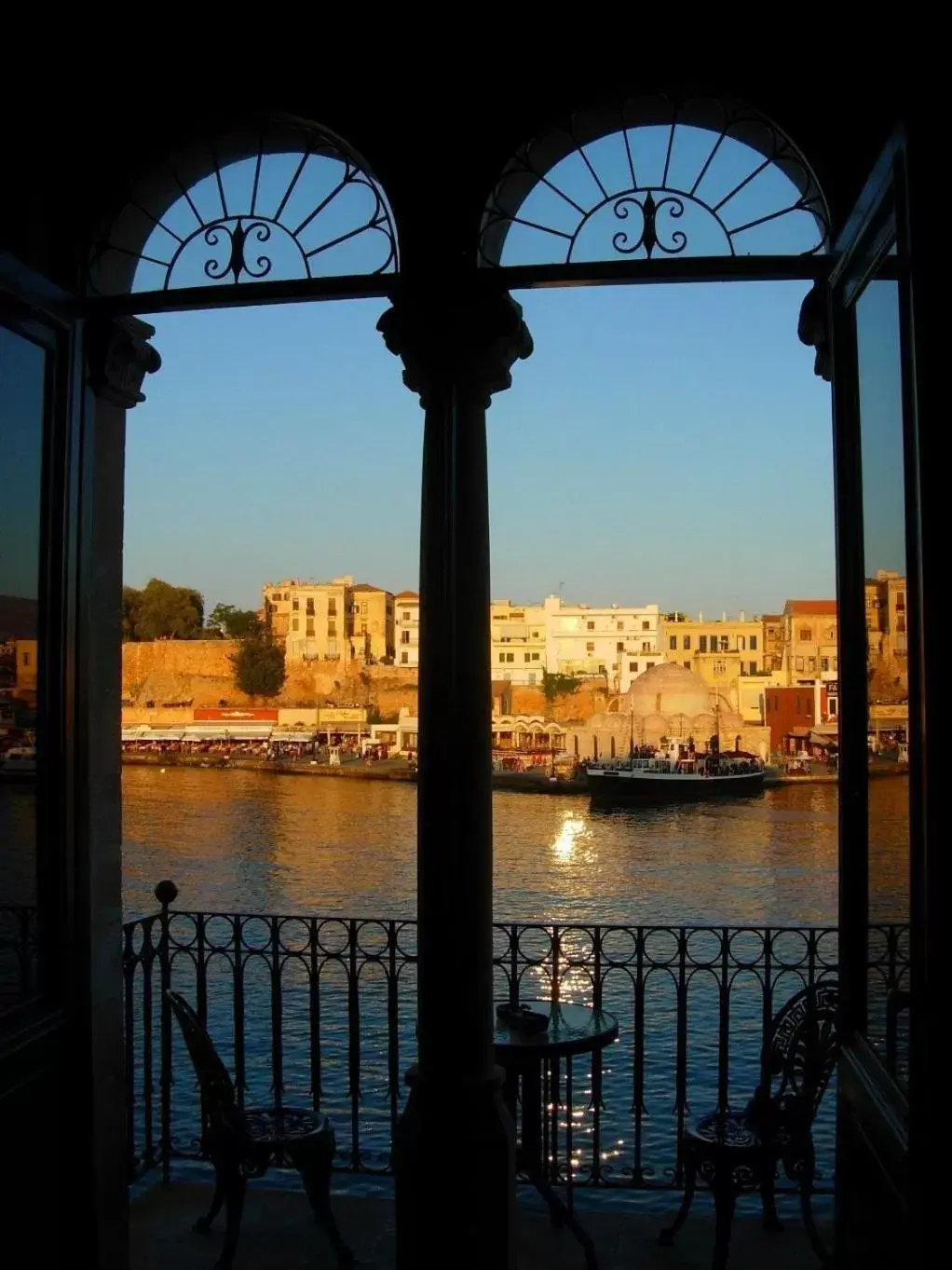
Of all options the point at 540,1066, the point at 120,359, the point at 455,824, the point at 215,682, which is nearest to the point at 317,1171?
the point at 540,1066

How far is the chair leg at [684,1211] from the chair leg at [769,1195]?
192mm

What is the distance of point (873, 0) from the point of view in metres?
2.46

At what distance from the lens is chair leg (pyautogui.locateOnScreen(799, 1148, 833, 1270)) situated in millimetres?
3006

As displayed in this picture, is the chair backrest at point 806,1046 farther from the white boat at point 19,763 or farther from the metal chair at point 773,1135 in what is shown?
the white boat at point 19,763

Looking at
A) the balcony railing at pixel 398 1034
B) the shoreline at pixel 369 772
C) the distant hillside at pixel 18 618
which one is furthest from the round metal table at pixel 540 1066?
the shoreline at pixel 369 772

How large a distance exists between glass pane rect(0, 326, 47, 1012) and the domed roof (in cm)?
4673

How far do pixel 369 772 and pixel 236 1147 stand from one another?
45761 millimetres

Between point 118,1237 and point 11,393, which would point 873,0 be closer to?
point 11,393

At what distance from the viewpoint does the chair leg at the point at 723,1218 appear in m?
2.99

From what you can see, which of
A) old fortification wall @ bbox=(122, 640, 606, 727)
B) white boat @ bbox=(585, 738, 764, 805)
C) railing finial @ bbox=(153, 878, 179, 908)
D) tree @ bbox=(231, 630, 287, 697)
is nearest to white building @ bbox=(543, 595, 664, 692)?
old fortification wall @ bbox=(122, 640, 606, 727)

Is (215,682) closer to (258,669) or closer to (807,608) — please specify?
(258,669)

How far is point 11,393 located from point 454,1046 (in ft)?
6.12

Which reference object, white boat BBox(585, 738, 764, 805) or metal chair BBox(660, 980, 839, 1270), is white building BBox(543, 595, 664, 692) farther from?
metal chair BBox(660, 980, 839, 1270)

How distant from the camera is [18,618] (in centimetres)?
265
